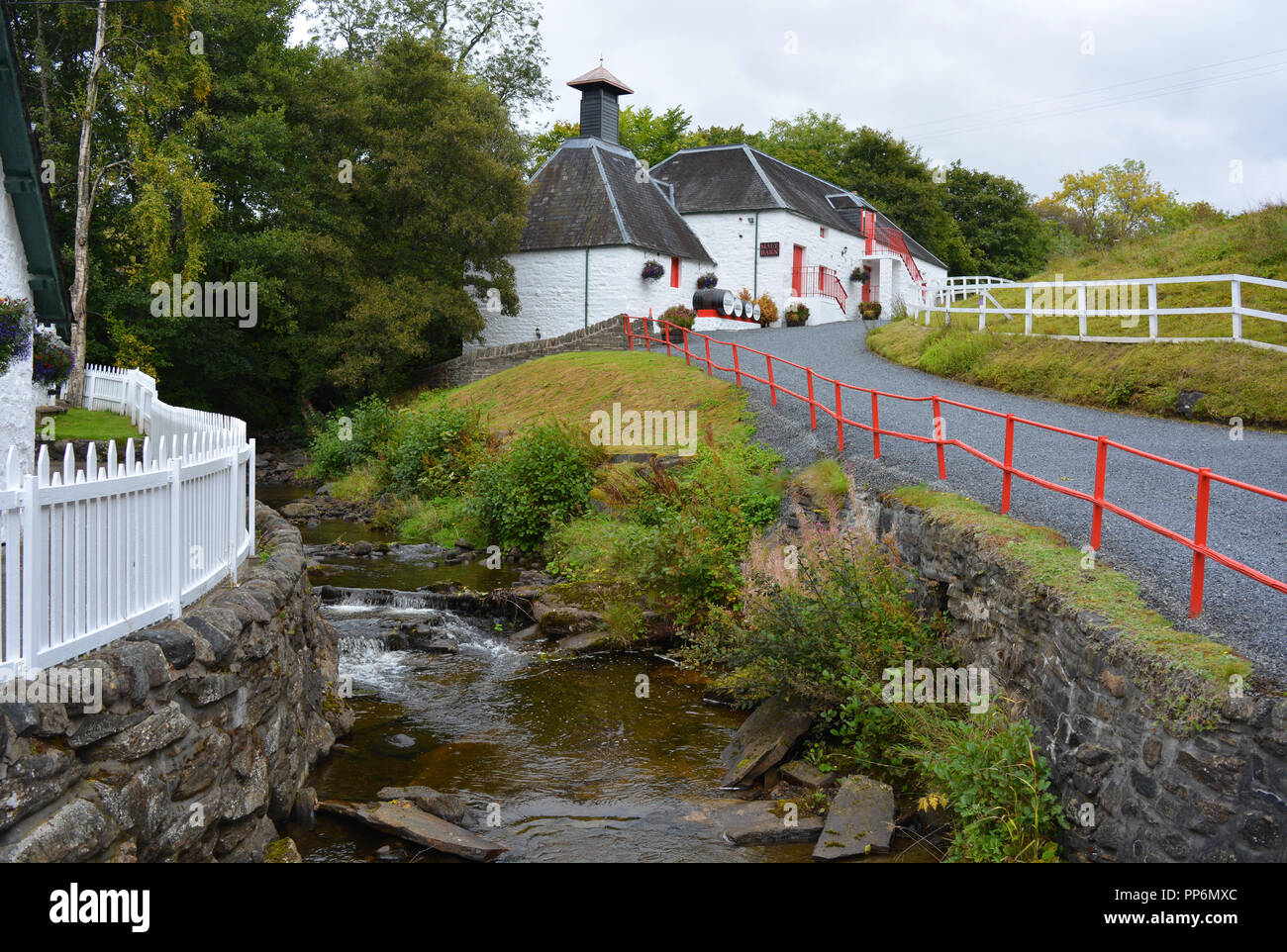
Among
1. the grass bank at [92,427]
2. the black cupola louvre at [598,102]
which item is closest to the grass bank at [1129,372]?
the grass bank at [92,427]

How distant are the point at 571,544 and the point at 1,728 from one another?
12.1 meters

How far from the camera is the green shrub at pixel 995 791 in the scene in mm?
6277

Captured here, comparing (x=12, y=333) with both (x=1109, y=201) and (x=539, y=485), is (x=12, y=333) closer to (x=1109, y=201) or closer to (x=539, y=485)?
(x=539, y=485)

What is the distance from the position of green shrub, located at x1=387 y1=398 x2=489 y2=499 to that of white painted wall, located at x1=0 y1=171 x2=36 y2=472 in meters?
9.42

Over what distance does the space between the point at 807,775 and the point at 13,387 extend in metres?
10.8

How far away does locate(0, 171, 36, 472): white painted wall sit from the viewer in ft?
41.0

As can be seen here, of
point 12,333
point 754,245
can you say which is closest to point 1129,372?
point 12,333

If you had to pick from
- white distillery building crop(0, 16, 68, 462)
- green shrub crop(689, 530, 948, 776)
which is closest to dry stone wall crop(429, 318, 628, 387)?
white distillery building crop(0, 16, 68, 462)

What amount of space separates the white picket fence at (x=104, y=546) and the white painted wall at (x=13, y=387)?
6.70 metres

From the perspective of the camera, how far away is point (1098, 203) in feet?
218
